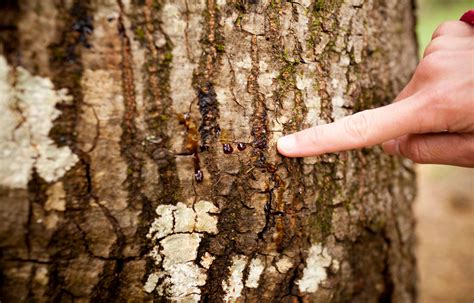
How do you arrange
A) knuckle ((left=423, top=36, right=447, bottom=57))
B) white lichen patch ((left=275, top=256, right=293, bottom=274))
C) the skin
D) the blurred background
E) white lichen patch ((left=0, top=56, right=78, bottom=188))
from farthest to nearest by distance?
1. the blurred background
2. white lichen patch ((left=275, top=256, right=293, bottom=274))
3. knuckle ((left=423, top=36, right=447, bottom=57))
4. the skin
5. white lichen patch ((left=0, top=56, right=78, bottom=188))

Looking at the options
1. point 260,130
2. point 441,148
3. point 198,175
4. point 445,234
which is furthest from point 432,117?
point 445,234

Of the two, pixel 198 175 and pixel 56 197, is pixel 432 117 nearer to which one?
pixel 198 175

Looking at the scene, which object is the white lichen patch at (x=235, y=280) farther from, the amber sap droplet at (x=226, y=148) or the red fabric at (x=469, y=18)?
the red fabric at (x=469, y=18)

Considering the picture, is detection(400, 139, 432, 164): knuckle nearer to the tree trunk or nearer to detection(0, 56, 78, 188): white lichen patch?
the tree trunk

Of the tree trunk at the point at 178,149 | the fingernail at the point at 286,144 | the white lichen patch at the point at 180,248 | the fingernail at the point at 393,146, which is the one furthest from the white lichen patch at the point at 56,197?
the fingernail at the point at 393,146

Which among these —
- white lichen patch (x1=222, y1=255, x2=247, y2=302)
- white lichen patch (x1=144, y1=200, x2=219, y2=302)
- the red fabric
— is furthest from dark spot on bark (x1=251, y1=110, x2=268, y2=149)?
the red fabric

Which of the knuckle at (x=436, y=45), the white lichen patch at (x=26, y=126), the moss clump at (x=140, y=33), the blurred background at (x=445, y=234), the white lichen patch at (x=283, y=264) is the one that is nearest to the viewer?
the white lichen patch at (x=26, y=126)
